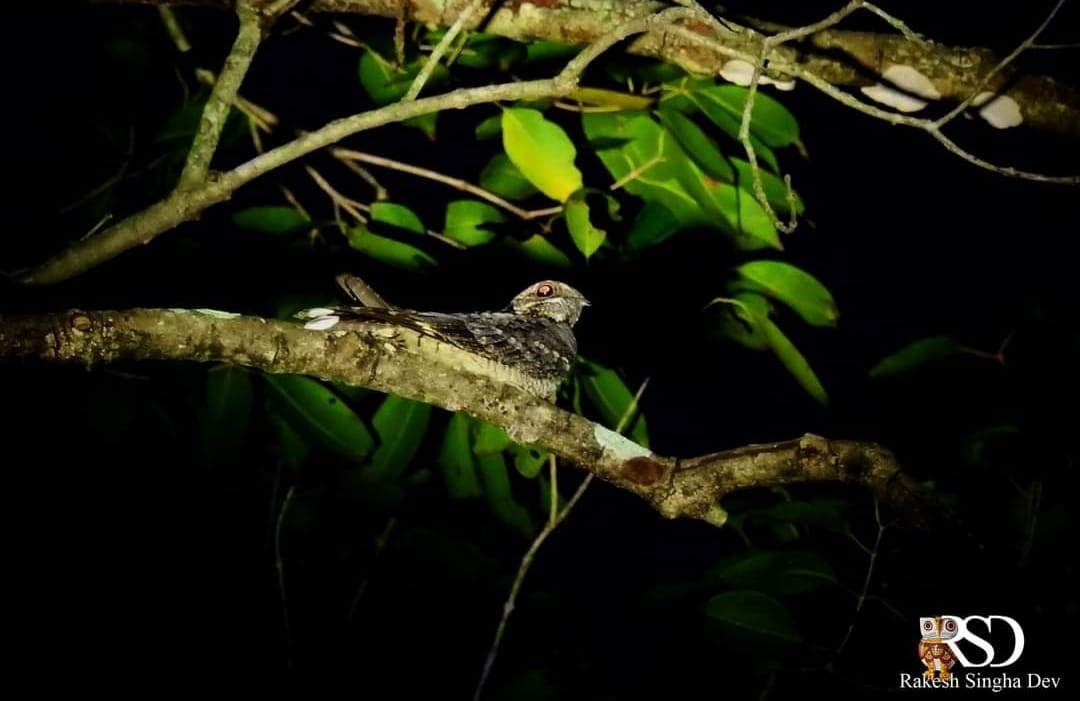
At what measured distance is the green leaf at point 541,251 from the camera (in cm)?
246

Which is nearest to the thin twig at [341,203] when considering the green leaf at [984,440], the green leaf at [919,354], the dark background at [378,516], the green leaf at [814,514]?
the dark background at [378,516]

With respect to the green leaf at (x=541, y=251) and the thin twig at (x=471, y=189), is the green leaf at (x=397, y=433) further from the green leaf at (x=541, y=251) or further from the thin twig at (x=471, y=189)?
the thin twig at (x=471, y=189)

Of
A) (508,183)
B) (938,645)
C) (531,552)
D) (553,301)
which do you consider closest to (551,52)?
(508,183)

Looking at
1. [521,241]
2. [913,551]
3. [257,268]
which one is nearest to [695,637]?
[913,551]

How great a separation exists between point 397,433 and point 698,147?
103 centimetres

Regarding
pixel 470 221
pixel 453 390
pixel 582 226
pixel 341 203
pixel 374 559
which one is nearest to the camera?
pixel 453 390

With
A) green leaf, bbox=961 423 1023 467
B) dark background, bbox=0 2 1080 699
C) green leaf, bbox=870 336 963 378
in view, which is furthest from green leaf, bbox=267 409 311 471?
green leaf, bbox=961 423 1023 467

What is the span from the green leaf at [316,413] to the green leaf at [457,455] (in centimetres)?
34

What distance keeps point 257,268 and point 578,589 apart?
12.4ft

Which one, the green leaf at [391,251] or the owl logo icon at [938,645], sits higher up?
the green leaf at [391,251]

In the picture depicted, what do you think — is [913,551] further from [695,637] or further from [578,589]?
[578,589]

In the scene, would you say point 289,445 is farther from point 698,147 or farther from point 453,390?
point 698,147

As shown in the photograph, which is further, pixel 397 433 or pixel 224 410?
pixel 397 433

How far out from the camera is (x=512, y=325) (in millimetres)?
2809
